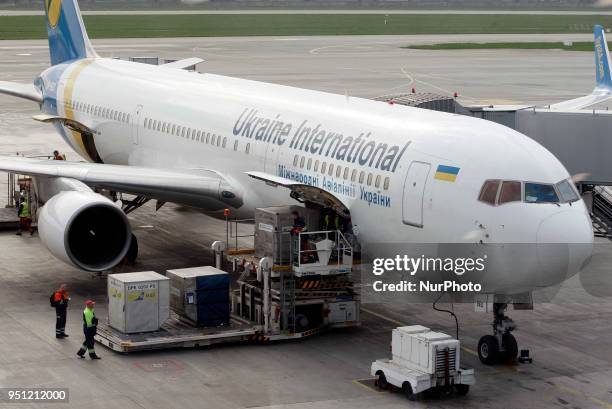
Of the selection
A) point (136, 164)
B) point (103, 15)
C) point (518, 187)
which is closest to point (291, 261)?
point (518, 187)

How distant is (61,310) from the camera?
23.1m

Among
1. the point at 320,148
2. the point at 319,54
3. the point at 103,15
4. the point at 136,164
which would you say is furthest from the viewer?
the point at 103,15

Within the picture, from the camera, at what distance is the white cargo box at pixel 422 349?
19781 mm

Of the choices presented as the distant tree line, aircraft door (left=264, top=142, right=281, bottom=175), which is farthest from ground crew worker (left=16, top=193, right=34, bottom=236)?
the distant tree line

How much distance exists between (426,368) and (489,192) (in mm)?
3333

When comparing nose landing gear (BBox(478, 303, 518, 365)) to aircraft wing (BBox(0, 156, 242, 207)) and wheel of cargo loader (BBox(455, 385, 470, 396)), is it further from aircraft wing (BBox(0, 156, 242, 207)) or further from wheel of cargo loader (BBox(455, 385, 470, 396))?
aircraft wing (BBox(0, 156, 242, 207))

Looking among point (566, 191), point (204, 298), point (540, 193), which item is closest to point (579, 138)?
point (566, 191)

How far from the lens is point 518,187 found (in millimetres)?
20625

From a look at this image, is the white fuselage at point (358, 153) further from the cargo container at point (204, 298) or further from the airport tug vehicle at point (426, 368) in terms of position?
the cargo container at point (204, 298)

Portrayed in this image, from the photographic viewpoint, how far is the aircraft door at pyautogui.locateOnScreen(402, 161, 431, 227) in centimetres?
2156

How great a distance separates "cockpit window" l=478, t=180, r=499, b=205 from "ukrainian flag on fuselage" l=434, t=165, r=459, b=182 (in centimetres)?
67

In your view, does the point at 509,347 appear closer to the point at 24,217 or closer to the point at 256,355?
the point at 256,355

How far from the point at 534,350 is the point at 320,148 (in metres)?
6.11

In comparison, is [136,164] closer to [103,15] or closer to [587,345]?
[587,345]
